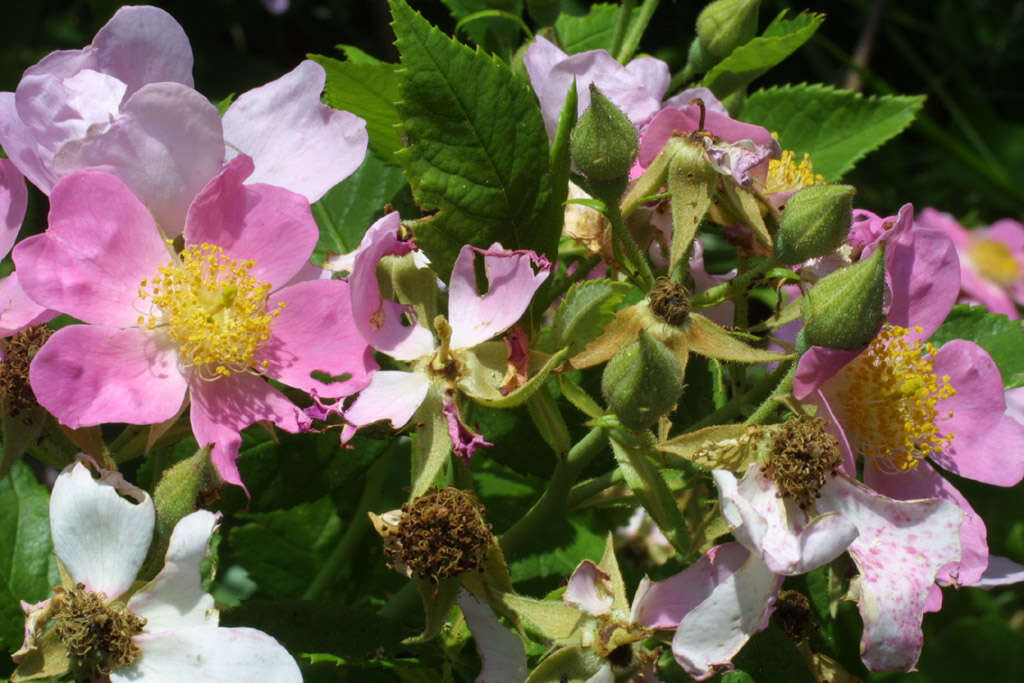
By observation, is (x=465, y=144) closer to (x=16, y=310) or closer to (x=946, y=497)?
(x=16, y=310)

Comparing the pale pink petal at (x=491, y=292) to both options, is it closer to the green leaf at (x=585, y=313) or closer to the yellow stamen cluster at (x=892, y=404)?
the green leaf at (x=585, y=313)

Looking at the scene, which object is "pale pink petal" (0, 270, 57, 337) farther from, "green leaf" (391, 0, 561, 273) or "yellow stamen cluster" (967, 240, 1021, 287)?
"yellow stamen cluster" (967, 240, 1021, 287)

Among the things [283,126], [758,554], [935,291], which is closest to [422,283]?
[283,126]

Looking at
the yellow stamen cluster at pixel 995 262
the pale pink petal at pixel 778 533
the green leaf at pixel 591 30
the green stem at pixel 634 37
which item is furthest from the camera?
the yellow stamen cluster at pixel 995 262

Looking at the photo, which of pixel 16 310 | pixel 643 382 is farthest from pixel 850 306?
pixel 16 310

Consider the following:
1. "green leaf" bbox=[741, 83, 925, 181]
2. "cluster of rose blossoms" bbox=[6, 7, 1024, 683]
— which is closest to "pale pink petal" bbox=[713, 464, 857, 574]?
"cluster of rose blossoms" bbox=[6, 7, 1024, 683]

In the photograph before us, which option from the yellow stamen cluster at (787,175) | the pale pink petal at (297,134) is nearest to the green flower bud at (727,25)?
the yellow stamen cluster at (787,175)
